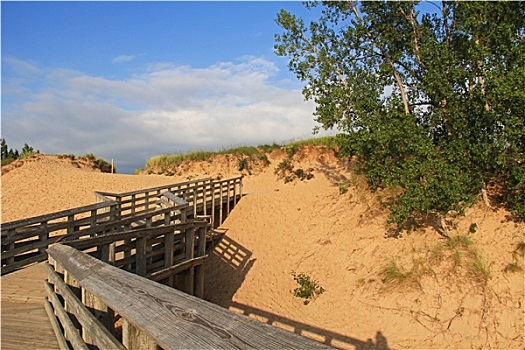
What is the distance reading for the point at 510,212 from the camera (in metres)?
13.1

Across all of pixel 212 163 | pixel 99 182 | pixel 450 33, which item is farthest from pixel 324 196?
pixel 99 182

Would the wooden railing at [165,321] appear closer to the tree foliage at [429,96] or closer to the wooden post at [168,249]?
the wooden post at [168,249]

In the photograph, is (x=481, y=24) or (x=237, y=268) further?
(x=237, y=268)

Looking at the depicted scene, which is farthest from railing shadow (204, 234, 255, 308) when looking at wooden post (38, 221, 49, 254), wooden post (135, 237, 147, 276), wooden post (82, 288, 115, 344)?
wooden post (82, 288, 115, 344)

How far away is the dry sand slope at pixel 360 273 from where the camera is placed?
10992mm

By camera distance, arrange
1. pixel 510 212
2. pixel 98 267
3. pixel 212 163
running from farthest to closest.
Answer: pixel 212 163 → pixel 510 212 → pixel 98 267

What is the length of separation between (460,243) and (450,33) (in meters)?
8.00

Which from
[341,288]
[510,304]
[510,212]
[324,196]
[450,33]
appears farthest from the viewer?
[324,196]

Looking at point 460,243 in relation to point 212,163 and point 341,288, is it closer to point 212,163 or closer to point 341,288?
point 341,288

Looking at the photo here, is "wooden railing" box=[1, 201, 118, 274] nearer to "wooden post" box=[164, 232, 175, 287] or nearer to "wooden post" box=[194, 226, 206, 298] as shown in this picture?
"wooden post" box=[164, 232, 175, 287]

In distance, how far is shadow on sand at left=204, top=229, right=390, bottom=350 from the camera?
11352 mm

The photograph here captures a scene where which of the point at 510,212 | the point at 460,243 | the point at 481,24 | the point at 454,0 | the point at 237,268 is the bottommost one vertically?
the point at 237,268

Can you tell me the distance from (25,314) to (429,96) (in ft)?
46.5

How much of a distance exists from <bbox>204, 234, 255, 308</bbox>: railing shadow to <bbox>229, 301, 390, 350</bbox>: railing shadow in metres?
1.20
